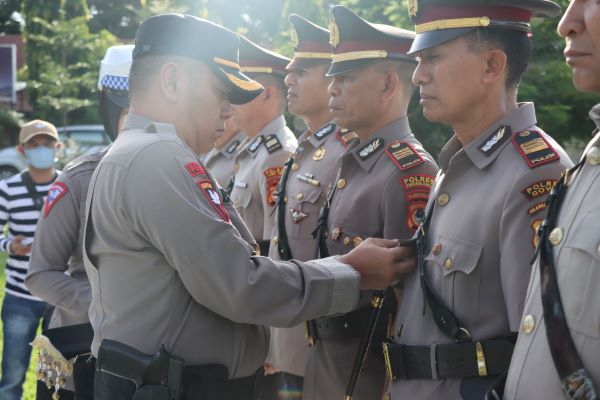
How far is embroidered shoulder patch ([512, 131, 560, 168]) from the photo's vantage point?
254cm

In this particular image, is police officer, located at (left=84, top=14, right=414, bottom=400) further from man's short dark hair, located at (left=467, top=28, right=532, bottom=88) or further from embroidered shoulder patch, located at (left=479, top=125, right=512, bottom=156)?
man's short dark hair, located at (left=467, top=28, right=532, bottom=88)

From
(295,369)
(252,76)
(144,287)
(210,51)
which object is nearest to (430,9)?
(210,51)

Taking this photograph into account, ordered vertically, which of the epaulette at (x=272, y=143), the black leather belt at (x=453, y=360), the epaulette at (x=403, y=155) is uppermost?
the epaulette at (x=403, y=155)

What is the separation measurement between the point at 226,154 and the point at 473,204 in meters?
3.88

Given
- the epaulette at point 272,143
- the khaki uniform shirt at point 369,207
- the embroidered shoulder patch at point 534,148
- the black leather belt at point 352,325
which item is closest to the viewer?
the embroidered shoulder patch at point 534,148

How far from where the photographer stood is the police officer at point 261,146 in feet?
17.2

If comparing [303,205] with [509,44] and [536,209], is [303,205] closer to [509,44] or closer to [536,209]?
[509,44]

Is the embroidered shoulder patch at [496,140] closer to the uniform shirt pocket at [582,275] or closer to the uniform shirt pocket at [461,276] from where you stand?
the uniform shirt pocket at [461,276]

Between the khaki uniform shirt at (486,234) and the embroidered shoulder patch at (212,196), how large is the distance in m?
0.74

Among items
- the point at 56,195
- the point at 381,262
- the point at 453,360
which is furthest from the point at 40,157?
the point at 453,360

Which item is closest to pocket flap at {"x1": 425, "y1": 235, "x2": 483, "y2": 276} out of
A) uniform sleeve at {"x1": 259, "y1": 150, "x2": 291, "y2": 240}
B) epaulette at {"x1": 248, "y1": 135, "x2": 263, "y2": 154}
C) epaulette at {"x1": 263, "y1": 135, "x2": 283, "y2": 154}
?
uniform sleeve at {"x1": 259, "y1": 150, "x2": 291, "y2": 240}

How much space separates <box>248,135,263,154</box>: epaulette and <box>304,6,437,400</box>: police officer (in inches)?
66.7

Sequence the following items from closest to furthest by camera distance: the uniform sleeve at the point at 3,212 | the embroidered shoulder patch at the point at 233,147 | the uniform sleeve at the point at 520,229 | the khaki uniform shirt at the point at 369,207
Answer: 1. the uniform sleeve at the point at 520,229
2. the khaki uniform shirt at the point at 369,207
3. the uniform sleeve at the point at 3,212
4. the embroidered shoulder patch at the point at 233,147

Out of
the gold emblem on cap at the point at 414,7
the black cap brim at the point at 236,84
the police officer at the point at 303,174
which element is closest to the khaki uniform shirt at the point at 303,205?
the police officer at the point at 303,174
